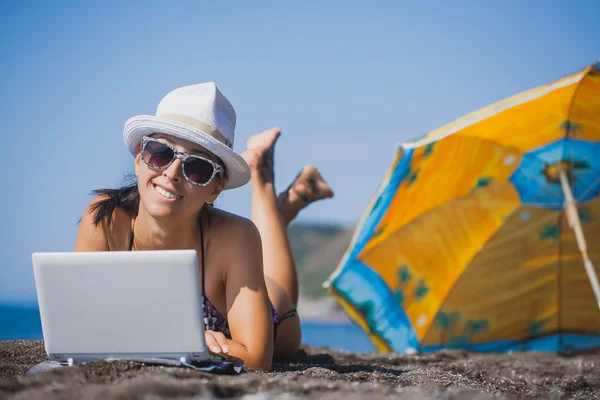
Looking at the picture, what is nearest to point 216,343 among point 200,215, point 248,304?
point 248,304

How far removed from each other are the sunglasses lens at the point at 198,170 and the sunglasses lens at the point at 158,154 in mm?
82

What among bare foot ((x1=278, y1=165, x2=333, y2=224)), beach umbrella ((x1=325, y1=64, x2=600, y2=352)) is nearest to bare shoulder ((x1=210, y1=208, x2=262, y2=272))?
bare foot ((x1=278, y1=165, x2=333, y2=224))

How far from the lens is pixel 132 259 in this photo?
2.40m

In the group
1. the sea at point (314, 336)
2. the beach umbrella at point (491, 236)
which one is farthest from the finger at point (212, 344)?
the sea at point (314, 336)

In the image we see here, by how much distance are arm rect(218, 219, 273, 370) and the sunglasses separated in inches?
14.8

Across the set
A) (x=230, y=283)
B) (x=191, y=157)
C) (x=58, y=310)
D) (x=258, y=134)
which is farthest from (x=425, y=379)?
(x=258, y=134)

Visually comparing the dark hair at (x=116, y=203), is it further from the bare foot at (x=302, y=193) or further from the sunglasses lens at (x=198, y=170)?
the bare foot at (x=302, y=193)

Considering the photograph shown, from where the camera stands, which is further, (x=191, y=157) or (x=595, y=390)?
(x=595, y=390)

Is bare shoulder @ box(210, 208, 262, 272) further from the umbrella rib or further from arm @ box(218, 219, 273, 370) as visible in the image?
the umbrella rib

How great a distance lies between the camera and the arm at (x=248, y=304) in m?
3.10

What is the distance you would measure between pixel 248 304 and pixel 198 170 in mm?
654

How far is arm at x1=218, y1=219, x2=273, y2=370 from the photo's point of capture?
3098mm

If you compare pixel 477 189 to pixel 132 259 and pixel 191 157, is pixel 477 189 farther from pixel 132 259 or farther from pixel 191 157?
pixel 132 259

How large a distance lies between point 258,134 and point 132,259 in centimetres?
285
